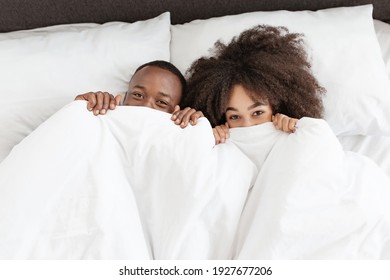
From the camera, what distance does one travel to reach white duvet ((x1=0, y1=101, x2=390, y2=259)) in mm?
941

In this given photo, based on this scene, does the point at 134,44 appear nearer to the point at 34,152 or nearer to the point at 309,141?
the point at 34,152

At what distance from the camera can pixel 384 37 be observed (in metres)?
1.53

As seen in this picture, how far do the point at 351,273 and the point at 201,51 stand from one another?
0.82 metres

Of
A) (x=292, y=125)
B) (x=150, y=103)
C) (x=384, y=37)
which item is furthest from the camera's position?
(x=384, y=37)

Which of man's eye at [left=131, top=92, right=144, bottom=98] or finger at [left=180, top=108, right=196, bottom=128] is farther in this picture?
man's eye at [left=131, top=92, right=144, bottom=98]

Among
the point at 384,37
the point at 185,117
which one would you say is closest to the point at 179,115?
the point at 185,117

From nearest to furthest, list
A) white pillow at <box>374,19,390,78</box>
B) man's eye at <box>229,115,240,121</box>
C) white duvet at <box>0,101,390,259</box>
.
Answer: white duvet at <box>0,101,390,259</box>
man's eye at <box>229,115,240,121</box>
white pillow at <box>374,19,390,78</box>

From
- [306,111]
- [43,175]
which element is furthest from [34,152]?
[306,111]

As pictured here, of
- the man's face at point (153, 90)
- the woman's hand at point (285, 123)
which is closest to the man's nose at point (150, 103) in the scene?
the man's face at point (153, 90)

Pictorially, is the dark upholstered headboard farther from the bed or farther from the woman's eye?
the woman's eye

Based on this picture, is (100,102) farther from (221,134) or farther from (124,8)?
(124,8)

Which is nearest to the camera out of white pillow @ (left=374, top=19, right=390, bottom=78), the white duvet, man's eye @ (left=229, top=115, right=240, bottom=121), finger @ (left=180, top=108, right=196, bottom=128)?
the white duvet

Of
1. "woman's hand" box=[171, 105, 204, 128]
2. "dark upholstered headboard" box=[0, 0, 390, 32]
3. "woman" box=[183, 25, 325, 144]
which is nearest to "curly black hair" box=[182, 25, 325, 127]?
"woman" box=[183, 25, 325, 144]

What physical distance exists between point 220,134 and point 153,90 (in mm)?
246
